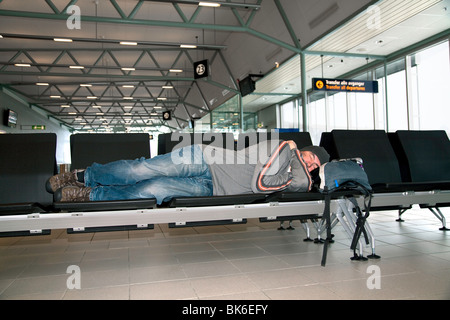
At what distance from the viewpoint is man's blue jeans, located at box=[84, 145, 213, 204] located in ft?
7.95

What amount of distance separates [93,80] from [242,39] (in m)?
9.75

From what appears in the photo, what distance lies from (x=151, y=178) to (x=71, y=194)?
0.56 meters

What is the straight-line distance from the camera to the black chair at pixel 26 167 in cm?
291

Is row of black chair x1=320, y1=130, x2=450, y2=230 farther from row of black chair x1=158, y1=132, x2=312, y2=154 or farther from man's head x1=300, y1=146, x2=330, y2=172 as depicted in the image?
man's head x1=300, y1=146, x2=330, y2=172

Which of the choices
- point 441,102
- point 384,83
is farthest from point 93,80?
point 441,102

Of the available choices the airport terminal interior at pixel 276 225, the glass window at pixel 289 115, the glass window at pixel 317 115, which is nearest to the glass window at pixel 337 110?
the glass window at pixel 317 115

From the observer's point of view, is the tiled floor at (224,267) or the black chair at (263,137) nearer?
the tiled floor at (224,267)

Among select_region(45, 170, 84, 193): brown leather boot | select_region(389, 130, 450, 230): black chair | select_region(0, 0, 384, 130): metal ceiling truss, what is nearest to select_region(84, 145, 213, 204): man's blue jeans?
select_region(45, 170, 84, 193): brown leather boot

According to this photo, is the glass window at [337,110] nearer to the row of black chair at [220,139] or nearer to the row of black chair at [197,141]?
the row of black chair at [197,141]

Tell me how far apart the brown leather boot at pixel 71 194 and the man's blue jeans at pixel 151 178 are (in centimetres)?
7

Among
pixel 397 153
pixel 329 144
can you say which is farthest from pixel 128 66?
pixel 397 153

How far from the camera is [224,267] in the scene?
259cm

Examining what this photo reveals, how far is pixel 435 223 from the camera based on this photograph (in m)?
4.27

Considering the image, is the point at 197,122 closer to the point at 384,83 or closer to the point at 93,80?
the point at 93,80
